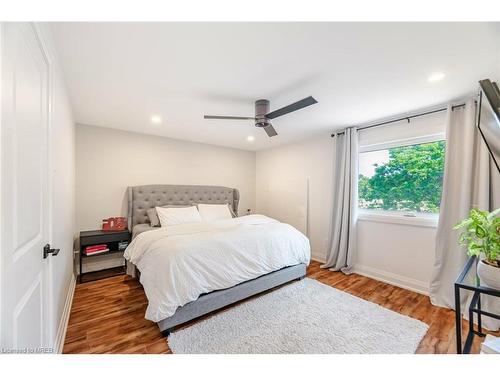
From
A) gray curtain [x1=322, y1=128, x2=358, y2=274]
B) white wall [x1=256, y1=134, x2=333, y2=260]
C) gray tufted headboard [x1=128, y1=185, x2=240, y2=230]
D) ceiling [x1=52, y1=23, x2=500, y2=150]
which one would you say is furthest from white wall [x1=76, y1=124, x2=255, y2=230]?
gray curtain [x1=322, y1=128, x2=358, y2=274]

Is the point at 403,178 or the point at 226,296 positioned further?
the point at 403,178

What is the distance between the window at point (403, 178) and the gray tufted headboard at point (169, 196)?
2596 mm

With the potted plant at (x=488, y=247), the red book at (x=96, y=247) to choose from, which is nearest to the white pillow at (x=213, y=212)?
the red book at (x=96, y=247)

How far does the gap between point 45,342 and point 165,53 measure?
2044mm

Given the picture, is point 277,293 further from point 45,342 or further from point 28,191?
point 28,191

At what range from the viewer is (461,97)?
7.17 ft

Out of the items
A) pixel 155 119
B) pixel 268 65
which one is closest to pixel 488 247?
pixel 268 65

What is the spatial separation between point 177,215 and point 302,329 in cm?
231

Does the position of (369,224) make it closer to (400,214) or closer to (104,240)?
(400,214)

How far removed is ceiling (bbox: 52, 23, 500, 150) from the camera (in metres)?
1.29

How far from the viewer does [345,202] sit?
321cm

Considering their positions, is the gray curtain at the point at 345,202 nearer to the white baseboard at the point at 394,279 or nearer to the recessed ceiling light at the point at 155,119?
the white baseboard at the point at 394,279

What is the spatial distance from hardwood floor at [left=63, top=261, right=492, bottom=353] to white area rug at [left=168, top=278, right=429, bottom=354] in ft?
0.50

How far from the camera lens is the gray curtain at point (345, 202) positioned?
3.18 meters
